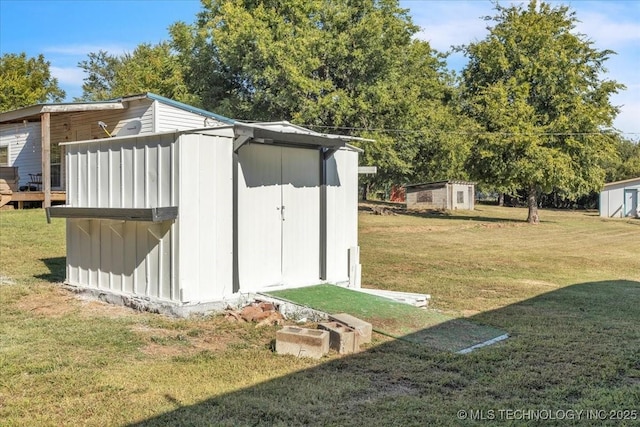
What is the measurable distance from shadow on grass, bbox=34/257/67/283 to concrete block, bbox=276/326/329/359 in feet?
16.4

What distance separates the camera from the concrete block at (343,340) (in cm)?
498

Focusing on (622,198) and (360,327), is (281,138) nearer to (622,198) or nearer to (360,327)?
(360,327)

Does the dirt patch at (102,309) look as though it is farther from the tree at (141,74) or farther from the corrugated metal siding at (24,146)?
the tree at (141,74)

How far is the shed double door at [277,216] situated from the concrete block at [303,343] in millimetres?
1865

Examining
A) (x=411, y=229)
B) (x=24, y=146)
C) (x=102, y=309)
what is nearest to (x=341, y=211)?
(x=102, y=309)

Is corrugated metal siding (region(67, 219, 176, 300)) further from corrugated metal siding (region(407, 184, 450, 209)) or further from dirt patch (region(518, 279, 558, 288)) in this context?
corrugated metal siding (region(407, 184, 450, 209))

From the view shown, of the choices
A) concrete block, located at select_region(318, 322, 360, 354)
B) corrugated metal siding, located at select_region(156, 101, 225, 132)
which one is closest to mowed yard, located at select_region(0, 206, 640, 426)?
concrete block, located at select_region(318, 322, 360, 354)

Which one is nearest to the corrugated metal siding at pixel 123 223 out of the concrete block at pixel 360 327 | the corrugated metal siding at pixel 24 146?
the concrete block at pixel 360 327

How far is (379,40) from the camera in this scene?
23.5m

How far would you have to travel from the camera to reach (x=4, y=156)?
68.1ft

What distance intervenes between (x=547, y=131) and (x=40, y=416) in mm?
25148

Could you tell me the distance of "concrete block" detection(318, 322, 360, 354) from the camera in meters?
4.98

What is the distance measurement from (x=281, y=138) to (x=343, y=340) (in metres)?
2.79

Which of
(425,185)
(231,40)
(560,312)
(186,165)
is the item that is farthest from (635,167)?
(186,165)
